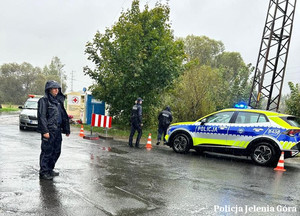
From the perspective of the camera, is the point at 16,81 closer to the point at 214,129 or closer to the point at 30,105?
the point at 30,105

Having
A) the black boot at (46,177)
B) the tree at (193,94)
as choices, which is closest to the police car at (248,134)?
the black boot at (46,177)

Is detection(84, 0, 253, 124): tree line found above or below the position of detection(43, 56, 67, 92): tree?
below

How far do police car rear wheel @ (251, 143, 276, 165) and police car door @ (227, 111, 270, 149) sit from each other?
34 centimetres

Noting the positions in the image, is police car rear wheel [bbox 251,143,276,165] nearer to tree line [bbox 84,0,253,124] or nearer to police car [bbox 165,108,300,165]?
police car [bbox 165,108,300,165]

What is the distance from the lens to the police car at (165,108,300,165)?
27.8 feet

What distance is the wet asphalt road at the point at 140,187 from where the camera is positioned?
433 centimetres

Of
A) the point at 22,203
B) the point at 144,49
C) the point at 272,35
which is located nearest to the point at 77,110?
the point at 144,49

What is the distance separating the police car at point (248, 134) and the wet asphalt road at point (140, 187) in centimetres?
64

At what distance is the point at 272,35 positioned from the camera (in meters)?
17.8

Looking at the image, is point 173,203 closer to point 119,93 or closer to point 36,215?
point 36,215

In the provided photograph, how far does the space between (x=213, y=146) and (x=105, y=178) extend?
465 cm

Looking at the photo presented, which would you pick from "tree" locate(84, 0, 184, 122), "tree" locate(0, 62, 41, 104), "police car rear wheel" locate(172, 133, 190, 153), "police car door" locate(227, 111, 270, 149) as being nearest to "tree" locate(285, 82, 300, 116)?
"tree" locate(84, 0, 184, 122)

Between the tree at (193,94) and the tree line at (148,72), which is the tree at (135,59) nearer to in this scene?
the tree line at (148,72)

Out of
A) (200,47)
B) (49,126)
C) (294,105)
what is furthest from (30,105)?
(200,47)
